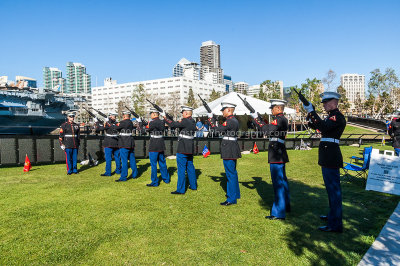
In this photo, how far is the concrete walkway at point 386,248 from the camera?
3.34 meters

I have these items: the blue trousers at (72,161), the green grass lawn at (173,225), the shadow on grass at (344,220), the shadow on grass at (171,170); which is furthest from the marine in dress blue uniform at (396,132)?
the blue trousers at (72,161)

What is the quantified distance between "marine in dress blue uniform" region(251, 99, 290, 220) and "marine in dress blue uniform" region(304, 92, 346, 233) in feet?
2.34

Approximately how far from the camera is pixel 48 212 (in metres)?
5.32

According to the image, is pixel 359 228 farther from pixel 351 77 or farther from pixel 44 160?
pixel 351 77

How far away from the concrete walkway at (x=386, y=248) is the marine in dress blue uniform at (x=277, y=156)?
1541 mm

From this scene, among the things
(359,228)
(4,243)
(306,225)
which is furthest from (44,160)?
(359,228)

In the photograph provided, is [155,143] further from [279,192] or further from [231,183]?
[279,192]

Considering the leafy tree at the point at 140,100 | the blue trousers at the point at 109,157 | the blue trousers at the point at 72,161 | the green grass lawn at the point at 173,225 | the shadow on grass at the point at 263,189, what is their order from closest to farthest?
the green grass lawn at the point at 173,225 < the shadow on grass at the point at 263,189 < the blue trousers at the point at 109,157 < the blue trousers at the point at 72,161 < the leafy tree at the point at 140,100

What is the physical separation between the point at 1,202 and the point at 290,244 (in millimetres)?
6364

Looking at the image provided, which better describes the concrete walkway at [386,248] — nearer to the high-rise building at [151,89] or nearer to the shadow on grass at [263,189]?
the shadow on grass at [263,189]

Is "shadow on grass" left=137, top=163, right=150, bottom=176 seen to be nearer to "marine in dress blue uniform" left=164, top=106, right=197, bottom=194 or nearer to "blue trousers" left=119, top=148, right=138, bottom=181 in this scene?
"blue trousers" left=119, top=148, right=138, bottom=181

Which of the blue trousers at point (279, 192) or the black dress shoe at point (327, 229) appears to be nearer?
the black dress shoe at point (327, 229)

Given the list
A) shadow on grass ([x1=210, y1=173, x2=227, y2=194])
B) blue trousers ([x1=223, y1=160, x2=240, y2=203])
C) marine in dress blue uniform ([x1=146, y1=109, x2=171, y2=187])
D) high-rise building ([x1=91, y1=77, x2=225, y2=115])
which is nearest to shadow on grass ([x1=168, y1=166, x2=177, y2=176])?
shadow on grass ([x1=210, y1=173, x2=227, y2=194])

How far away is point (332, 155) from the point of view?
4418mm
